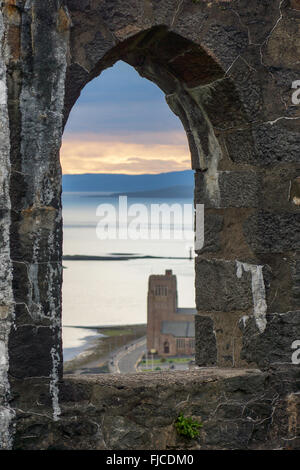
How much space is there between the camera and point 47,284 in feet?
11.3

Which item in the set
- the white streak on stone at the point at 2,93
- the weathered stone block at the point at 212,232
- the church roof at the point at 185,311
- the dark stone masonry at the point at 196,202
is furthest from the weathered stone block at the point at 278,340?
the church roof at the point at 185,311

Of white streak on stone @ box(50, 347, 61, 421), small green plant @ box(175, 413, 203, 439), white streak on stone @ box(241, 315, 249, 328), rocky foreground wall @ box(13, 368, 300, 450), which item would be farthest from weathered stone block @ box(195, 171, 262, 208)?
white streak on stone @ box(50, 347, 61, 421)

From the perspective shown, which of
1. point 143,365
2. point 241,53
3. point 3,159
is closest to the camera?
point 3,159

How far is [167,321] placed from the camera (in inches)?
2648

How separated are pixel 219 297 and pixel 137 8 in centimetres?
160

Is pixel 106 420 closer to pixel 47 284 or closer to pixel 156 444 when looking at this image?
pixel 156 444

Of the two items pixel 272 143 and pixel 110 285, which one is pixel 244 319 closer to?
pixel 272 143

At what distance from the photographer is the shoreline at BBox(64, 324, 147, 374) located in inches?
2514

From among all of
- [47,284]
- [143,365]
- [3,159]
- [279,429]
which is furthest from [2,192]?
[143,365]

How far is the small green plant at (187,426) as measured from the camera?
3709 mm

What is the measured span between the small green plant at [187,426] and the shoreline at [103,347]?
183 ft

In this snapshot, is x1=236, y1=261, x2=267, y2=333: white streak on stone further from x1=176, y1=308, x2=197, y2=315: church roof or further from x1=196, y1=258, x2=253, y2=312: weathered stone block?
x1=176, y1=308, x2=197, y2=315: church roof

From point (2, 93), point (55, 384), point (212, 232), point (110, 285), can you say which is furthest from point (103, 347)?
point (2, 93)

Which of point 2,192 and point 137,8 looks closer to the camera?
point 2,192
